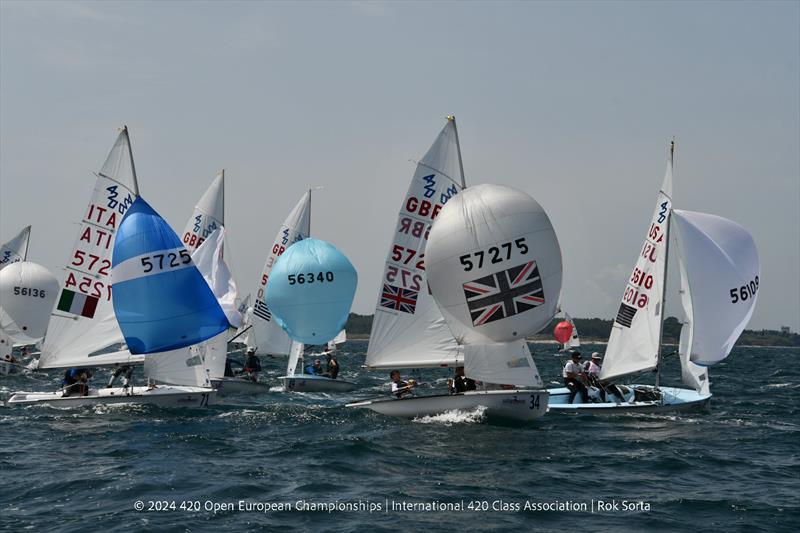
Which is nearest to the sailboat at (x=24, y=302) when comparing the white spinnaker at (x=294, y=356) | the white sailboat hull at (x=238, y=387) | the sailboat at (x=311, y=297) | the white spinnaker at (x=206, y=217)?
the white spinnaker at (x=206, y=217)

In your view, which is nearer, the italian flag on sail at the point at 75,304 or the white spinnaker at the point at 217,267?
the italian flag on sail at the point at 75,304

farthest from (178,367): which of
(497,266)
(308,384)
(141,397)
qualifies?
(497,266)

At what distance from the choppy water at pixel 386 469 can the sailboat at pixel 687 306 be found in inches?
57.3

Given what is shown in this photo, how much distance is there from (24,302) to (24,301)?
2.7 inches

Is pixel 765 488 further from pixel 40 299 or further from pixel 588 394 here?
pixel 40 299

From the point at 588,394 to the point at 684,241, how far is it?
19.1 ft

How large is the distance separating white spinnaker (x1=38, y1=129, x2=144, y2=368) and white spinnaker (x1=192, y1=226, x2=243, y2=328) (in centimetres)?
805

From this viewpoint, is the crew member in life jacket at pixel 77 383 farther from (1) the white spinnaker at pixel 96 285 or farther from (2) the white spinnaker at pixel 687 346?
(2) the white spinnaker at pixel 687 346

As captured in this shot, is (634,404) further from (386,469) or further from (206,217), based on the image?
(206,217)

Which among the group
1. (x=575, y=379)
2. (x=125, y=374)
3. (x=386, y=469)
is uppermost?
(x=125, y=374)

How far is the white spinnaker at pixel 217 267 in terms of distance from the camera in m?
36.9

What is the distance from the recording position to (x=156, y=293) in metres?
26.2

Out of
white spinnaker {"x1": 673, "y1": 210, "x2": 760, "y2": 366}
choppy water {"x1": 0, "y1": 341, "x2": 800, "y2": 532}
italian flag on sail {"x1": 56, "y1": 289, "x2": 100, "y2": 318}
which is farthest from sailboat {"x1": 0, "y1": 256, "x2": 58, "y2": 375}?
white spinnaker {"x1": 673, "y1": 210, "x2": 760, "y2": 366}

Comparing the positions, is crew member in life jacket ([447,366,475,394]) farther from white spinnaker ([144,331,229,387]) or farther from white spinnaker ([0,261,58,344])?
white spinnaker ([0,261,58,344])
